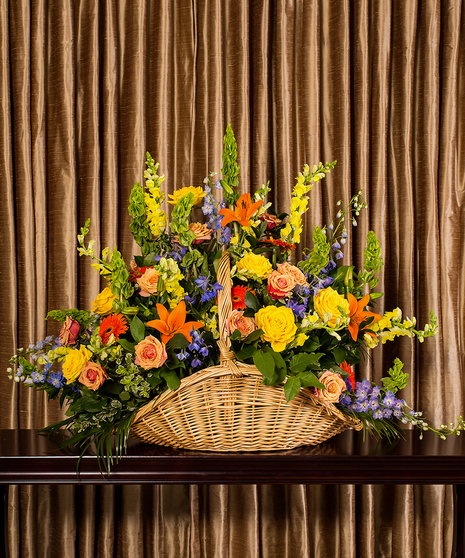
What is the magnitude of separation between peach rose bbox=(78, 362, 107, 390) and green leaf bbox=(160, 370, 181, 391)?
0.37 ft

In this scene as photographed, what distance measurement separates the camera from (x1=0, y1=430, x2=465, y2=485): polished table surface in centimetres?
81

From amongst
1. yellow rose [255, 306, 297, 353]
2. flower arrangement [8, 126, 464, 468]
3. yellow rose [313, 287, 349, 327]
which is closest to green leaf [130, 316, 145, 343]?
flower arrangement [8, 126, 464, 468]

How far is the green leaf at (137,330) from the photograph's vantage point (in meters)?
0.82

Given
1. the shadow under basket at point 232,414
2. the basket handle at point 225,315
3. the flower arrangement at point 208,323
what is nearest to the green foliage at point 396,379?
the flower arrangement at point 208,323

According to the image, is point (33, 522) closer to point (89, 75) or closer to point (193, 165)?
point (193, 165)

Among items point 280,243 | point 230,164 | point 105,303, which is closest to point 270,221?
point 280,243

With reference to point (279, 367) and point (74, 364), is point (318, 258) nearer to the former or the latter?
point (279, 367)

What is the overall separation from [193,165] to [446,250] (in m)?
0.75

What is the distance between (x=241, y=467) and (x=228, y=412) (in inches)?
3.8

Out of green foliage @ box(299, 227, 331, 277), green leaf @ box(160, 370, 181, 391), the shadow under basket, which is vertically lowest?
the shadow under basket

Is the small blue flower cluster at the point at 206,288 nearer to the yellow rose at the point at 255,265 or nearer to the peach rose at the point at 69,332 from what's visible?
the yellow rose at the point at 255,265

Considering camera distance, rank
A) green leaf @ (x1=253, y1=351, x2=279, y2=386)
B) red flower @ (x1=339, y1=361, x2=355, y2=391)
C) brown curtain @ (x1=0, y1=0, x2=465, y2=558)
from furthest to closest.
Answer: brown curtain @ (x1=0, y1=0, x2=465, y2=558) < red flower @ (x1=339, y1=361, x2=355, y2=391) < green leaf @ (x1=253, y1=351, x2=279, y2=386)

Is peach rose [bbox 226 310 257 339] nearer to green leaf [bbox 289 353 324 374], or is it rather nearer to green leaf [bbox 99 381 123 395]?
green leaf [bbox 289 353 324 374]

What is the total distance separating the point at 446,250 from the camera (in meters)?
1.31
